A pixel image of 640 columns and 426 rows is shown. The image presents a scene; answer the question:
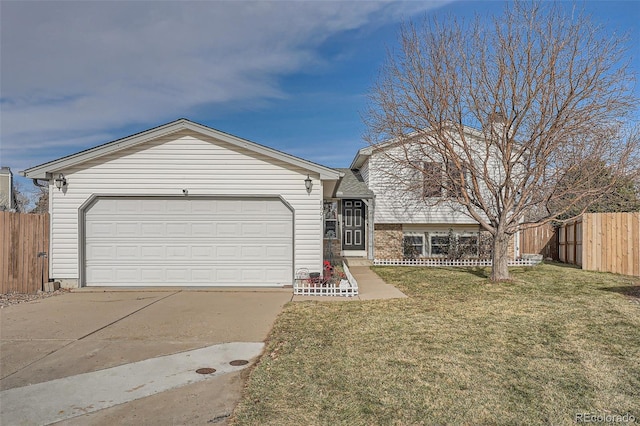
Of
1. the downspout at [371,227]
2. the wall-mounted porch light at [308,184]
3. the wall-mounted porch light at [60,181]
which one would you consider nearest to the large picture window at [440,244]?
the downspout at [371,227]

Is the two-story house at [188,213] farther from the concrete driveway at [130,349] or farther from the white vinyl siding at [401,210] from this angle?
the white vinyl siding at [401,210]

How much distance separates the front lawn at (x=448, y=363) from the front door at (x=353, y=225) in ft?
29.4

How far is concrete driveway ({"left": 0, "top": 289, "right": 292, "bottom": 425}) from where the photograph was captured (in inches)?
150

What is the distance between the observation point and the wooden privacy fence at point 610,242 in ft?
44.5

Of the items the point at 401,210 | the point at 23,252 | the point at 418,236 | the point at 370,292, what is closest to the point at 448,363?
the point at 370,292

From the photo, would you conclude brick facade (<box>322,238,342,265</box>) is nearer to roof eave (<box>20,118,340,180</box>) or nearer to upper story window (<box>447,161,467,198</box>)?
upper story window (<box>447,161,467,198</box>)

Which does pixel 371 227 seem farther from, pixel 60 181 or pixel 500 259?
pixel 60 181

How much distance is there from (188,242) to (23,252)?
3.80m

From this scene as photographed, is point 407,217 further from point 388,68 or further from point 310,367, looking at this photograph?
point 310,367

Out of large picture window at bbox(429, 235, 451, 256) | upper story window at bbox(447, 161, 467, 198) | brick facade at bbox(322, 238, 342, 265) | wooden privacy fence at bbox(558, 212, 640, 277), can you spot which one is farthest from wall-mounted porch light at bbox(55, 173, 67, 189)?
wooden privacy fence at bbox(558, 212, 640, 277)

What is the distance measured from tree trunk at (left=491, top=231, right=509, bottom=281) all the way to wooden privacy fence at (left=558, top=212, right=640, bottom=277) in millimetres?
4159

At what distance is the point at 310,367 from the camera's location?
475 centimetres

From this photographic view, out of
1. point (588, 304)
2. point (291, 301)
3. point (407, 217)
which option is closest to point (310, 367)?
point (291, 301)

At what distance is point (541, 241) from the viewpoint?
1858 centimetres
